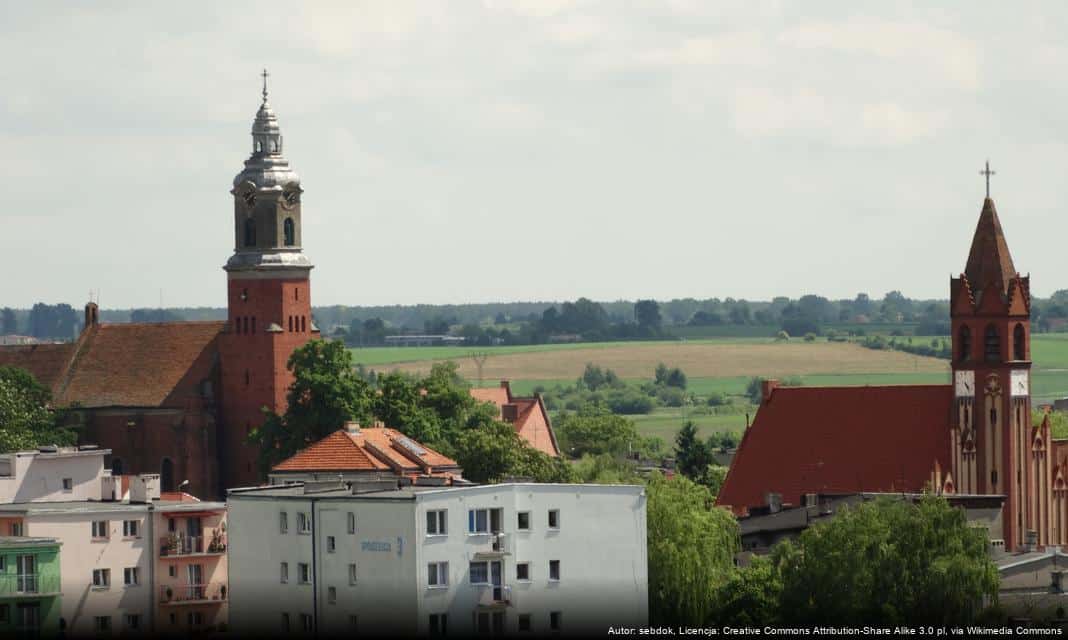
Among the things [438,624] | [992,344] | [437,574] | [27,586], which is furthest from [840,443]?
[438,624]

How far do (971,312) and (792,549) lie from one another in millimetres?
30290

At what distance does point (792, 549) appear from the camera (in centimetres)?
10481

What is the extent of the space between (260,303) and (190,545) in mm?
57815

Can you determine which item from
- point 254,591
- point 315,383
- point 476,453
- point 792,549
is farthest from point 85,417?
point 254,591

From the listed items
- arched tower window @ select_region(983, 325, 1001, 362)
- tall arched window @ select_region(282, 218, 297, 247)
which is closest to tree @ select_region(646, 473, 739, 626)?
arched tower window @ select_region(983, 325, 1001, 362)

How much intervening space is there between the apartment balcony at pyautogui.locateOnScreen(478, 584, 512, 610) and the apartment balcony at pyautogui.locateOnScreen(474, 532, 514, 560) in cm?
72

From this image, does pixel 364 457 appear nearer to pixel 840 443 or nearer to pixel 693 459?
pixel 840 443

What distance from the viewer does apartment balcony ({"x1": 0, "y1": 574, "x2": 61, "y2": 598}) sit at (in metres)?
89.8

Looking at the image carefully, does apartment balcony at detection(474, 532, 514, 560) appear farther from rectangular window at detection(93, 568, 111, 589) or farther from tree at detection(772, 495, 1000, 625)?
rectangular window at detection(93, 568, 111, 589)

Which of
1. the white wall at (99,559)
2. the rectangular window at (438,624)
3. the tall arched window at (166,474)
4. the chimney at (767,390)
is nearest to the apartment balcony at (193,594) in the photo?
the white wall at (99,559)

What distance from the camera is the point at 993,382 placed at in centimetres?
13262

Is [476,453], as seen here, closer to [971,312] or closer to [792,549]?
[971,312]

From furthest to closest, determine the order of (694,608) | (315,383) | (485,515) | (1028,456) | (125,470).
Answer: (125,470) < (315,383) < (1028,456) < (694,608) < (485,515)

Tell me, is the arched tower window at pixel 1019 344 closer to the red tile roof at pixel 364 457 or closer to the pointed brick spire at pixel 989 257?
the pointed brick spire at pixel 989 257
